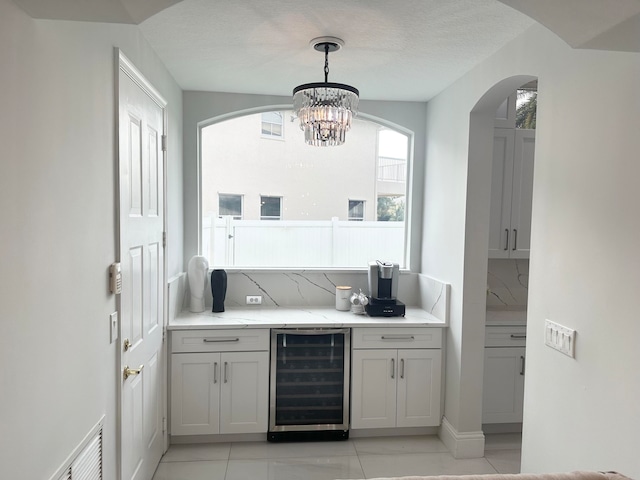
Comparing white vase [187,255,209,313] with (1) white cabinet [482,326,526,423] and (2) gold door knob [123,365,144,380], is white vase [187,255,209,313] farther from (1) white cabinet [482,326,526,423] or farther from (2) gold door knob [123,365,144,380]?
(1) white cabinet [482,326,526,423]

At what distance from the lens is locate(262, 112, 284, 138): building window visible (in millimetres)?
3729

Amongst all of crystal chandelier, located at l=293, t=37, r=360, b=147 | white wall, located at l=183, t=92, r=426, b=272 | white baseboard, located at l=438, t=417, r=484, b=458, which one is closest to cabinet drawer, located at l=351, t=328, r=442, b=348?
white baseboard, located at l=438, t=417, r=484, b=458

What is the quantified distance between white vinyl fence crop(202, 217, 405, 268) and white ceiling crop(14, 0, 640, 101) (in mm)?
1173

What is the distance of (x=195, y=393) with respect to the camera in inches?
122

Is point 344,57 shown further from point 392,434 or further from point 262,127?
point 392,434

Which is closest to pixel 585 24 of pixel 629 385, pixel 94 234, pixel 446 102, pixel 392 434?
pixel 629 385

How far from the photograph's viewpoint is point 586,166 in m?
1.74

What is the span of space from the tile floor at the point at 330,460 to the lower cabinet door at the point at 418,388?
6.6 inches

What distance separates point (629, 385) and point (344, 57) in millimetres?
2175

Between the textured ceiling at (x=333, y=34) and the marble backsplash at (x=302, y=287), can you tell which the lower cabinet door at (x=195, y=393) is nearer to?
the marble backsplash at (x=302, y=287)

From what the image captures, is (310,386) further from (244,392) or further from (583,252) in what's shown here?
(583,252)

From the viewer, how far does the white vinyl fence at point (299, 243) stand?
373 cm

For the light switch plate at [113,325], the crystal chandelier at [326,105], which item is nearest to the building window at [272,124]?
the crystal chandelier at [326,105]

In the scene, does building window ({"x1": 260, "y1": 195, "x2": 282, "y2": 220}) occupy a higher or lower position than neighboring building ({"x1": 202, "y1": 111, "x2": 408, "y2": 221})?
lower
